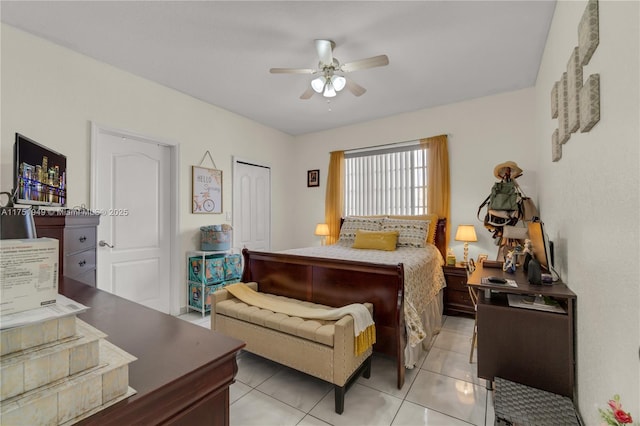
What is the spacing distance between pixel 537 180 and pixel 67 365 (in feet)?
12.7

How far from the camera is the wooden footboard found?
203 centimetres

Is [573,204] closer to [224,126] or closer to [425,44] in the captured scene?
[425,44]

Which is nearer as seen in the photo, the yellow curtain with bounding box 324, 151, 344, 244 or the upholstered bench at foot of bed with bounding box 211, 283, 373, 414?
the upholstered bench at foot of bed with bounding box 211, 283, 373, 414

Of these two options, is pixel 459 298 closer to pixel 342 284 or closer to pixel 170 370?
pixel 342 284

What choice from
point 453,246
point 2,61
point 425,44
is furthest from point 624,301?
point 2,61

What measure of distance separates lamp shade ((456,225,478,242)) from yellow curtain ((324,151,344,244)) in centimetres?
182

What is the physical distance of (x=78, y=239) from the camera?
5.97ft

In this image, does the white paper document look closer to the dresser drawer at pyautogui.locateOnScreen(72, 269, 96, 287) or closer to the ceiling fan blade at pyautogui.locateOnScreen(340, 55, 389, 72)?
the dresser drawer at pyautogui.locateOnScreen(72, 269, 96, 287)

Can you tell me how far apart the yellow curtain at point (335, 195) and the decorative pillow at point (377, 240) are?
1.01 m

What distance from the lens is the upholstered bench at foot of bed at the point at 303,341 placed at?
175 centimetres

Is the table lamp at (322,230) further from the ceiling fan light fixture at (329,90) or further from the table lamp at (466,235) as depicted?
the ceiling fan light fixture at (329,90)

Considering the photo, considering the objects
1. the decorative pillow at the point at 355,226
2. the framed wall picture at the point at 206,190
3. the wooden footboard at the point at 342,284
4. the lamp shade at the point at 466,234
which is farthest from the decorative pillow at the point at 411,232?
the framed wall picture at the point at 206,190

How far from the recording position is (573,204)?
1.62 m

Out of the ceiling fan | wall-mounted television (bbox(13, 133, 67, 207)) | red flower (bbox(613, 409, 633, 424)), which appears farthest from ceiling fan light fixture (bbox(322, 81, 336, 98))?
red flower (bbox(613, 409, 633, 424))
